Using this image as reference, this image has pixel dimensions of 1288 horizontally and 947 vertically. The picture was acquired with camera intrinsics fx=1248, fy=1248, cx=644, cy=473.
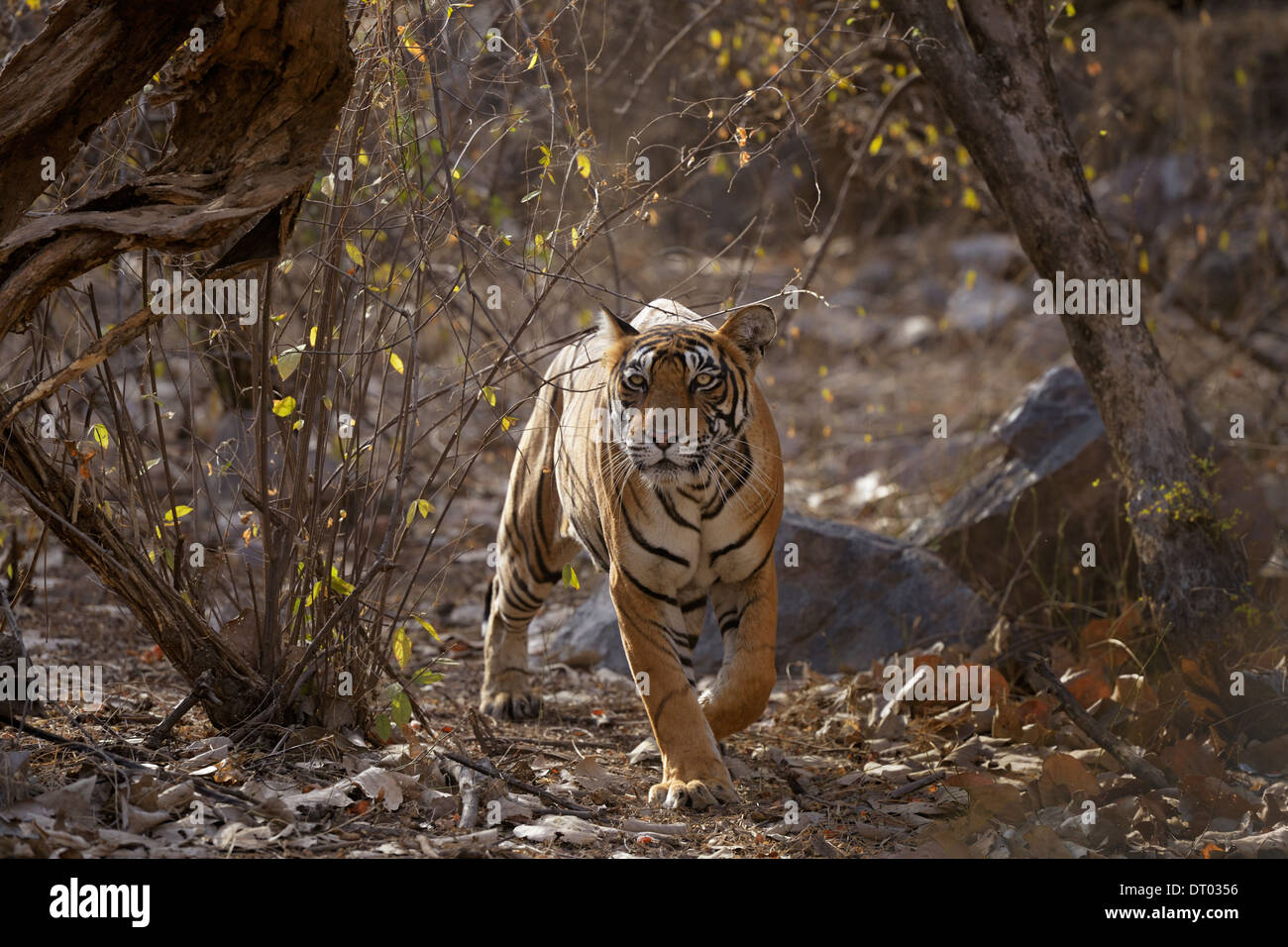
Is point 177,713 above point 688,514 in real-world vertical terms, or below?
below

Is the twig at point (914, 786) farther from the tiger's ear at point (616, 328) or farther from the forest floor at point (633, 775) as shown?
the tiger's ear at point (616, 328)

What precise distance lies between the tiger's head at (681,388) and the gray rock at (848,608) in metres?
2.17

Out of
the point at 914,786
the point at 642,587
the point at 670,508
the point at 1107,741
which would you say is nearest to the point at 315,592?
the point at 642,587

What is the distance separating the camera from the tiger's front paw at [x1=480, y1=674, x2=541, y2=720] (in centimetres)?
593

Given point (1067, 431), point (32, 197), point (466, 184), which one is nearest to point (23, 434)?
point (32, 197)

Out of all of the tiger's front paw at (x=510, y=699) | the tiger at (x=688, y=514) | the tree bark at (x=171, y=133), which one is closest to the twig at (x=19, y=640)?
the tree bark at (x=171, y=133)

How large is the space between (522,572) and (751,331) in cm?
183

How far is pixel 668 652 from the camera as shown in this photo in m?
4.62

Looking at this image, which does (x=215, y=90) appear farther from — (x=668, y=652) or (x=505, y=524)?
(x=505, y=524)

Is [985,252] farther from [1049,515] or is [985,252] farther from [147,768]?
[147,768]

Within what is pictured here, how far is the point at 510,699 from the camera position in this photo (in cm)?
597

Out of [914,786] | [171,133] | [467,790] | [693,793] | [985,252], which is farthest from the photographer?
[985,252]

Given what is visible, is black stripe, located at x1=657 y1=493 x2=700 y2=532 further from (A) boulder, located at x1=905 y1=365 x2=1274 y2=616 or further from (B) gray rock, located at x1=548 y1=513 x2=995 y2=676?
(A) boulder, located at x1=905 y1=365 x2=1274 y2=616
